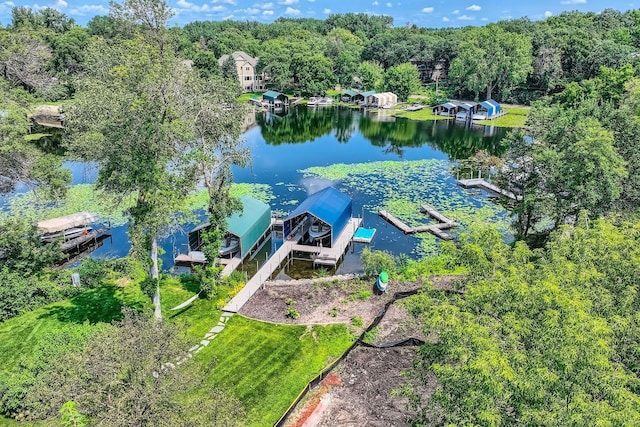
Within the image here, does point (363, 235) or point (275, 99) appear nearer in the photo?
point (363, 235)

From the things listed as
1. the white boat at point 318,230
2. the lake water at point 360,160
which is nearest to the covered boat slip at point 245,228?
the lake water at point 360,160

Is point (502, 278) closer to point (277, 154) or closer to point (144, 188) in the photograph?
point (144, 188)

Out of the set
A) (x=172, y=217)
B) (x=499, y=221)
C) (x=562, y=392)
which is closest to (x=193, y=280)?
(x=172, y=217)

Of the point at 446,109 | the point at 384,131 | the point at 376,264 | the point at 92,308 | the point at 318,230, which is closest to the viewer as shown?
the point at 92,308

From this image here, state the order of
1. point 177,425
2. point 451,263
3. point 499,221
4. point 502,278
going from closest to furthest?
point 177,425 → point 502,278 → point 451,263 → point 499,221

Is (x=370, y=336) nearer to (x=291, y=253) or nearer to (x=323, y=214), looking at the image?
(x=291, y=253)

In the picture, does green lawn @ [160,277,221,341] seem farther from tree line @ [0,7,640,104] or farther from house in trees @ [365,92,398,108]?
house in trees @ [365,92,398,108]

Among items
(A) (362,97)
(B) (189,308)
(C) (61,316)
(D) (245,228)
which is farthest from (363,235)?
(A) (362,97)
